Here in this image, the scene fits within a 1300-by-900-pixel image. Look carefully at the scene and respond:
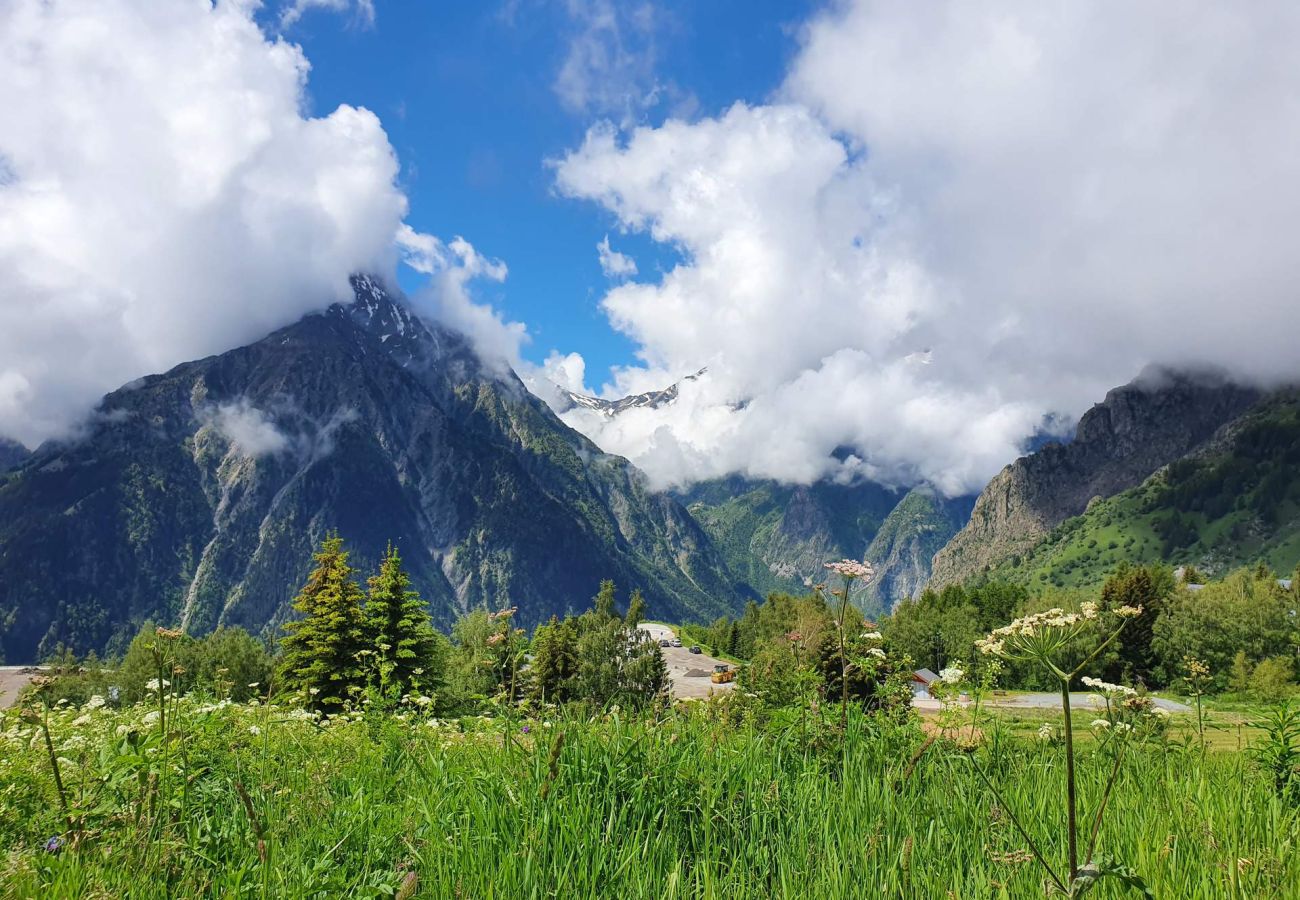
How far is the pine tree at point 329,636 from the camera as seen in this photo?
41.3m

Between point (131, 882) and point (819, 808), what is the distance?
348 centimetres

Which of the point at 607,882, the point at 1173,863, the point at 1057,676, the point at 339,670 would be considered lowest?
the point at 339,670

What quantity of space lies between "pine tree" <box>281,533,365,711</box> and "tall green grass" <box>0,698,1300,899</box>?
3962cm

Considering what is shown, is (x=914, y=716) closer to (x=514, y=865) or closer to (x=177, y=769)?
(x=514, y=865)

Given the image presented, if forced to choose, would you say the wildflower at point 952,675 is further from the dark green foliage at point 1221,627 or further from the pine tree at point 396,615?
the dark green foliage at point 1221,627

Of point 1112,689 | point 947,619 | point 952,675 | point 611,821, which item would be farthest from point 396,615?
point 947,619

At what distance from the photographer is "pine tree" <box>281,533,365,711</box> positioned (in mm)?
41344

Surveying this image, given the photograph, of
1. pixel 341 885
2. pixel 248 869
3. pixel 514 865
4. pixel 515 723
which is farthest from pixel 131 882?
pixel 515 723

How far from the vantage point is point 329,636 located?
138 feet

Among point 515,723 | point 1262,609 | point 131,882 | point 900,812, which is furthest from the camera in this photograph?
point 1262,609

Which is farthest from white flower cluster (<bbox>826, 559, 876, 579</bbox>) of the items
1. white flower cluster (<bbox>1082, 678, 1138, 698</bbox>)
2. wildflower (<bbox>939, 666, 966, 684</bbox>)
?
white flower cluster (<bbox>1082, 678, 1138, 698</bbox>)

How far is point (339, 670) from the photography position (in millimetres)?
41938

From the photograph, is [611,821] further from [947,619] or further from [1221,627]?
[947,619]

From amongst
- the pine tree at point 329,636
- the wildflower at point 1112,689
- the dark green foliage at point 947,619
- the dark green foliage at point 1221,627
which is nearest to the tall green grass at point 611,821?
the wildflower at point 1112,689
